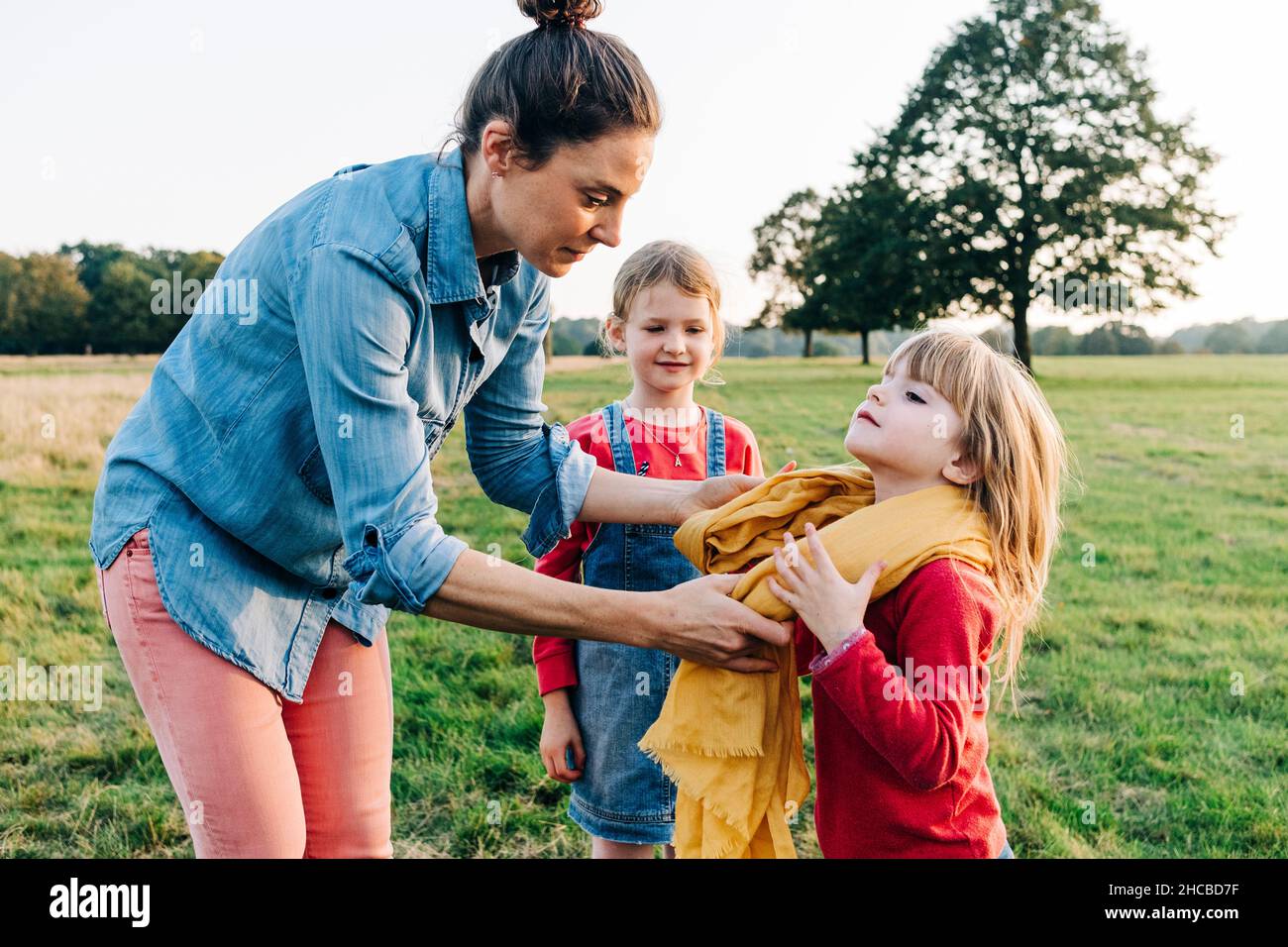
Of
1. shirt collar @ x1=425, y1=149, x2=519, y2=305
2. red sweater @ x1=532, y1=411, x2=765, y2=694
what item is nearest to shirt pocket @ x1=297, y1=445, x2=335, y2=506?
shirt collar @ x1=425, y1=149, x2=519, y2=305

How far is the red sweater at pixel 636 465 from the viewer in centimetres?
292

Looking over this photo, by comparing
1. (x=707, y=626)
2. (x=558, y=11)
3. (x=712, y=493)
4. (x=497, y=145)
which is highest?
(x=558, y=11)

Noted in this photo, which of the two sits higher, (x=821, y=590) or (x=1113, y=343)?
(x=1113, y=343)

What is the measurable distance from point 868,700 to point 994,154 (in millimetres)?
33330

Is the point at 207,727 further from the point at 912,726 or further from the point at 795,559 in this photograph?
the point at 912,726

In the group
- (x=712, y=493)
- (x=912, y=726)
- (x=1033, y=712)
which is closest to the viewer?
(x=912, y=726)

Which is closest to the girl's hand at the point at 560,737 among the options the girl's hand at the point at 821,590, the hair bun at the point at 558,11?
the girl's hand at the point at 821,590

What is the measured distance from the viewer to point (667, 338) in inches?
117

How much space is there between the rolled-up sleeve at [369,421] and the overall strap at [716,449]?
1089mm

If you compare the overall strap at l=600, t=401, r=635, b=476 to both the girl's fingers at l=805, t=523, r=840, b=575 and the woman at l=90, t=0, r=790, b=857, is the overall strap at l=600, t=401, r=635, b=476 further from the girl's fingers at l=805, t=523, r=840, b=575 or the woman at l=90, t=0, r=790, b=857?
the girl's fingers at l=805, t=523, r=840, b=575

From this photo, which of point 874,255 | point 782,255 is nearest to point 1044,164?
point 874,255

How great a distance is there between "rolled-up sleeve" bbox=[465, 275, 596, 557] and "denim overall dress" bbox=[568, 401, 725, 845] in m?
0.19

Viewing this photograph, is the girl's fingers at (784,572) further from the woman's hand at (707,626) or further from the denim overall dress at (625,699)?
the denim overall dress at (625,699)

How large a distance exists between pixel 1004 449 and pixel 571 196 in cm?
111
